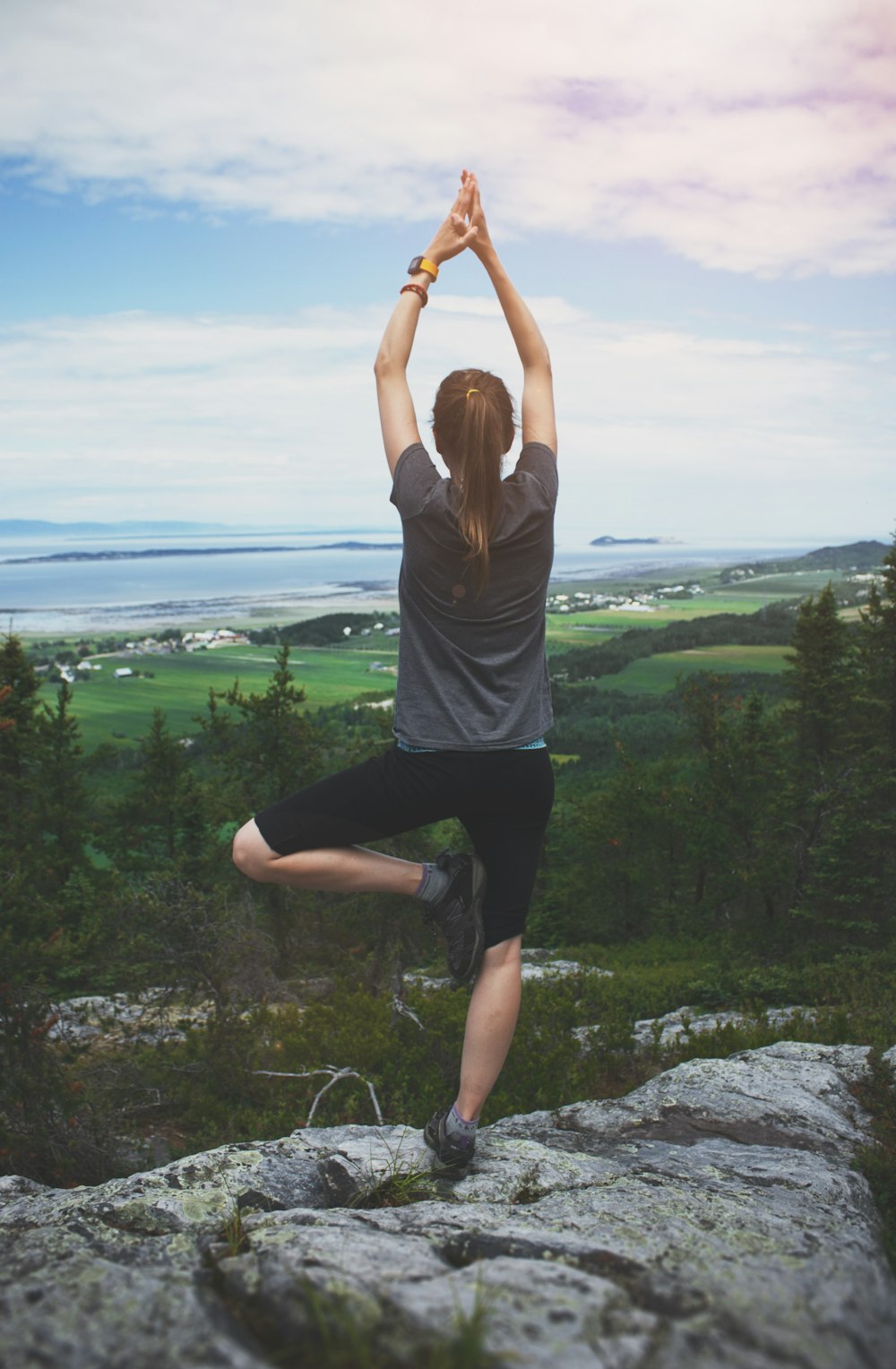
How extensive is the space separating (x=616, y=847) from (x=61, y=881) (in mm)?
19178

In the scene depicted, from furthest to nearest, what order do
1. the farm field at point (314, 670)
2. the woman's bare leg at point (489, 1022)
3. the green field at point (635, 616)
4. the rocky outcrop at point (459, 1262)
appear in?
the green field at point (635, 616), the farm field at point (314, 670), the woman's bare leg at point (489, 1022), the rocky outcrop at point (459, 1262)

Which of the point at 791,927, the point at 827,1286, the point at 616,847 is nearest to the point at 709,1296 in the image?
the point at 827,1286

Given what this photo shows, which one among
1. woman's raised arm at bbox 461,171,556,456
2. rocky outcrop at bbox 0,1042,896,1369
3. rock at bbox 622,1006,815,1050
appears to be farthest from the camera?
rock at bbox 622,1006,815,1050

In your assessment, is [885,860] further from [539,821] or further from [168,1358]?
[168,1358]

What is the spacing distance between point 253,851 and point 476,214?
2.80 meters

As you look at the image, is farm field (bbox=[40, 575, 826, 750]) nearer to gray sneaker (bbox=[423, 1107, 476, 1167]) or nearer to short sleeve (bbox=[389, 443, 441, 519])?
gray sneaker (bbox=[423, 1107, 476, 1167])

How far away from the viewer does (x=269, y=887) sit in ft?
79.4

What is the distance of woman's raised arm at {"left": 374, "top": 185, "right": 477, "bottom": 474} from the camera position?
3340mm

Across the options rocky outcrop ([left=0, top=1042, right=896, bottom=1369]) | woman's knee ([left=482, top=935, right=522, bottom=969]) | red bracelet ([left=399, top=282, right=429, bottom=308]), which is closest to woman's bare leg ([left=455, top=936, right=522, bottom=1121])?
woman's knee ([left=482, top=935, right=522, bottom=969])

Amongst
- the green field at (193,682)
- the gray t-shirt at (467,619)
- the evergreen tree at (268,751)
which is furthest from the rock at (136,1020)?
the green field at (193,682)

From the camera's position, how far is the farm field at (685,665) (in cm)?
7669

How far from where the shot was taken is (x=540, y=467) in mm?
3357

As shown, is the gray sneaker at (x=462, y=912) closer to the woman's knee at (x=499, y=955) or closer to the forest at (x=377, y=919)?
the woman's knee at (x=499, y=955)

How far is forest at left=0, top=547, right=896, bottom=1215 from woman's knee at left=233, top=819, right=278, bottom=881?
359 cm
